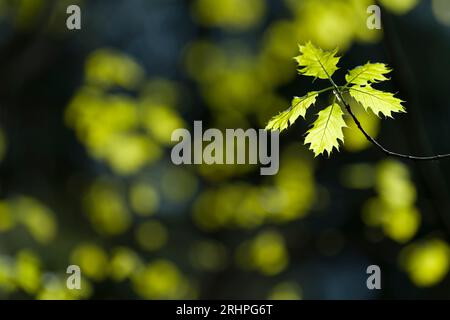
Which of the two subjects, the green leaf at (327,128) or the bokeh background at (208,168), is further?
the bokeh background at (208,168)

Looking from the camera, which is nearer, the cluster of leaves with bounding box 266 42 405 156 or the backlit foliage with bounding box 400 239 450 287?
the cluster of leaves with bounding box 266 42 405 156

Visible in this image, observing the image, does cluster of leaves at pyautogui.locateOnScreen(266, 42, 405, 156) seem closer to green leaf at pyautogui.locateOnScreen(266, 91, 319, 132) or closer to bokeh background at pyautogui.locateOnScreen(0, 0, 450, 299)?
green leaf at pyautogui.locateOnScreen(266, 91, 319, 132)

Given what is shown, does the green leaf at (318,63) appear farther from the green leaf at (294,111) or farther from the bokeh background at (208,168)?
the bokeh background at (208,168)

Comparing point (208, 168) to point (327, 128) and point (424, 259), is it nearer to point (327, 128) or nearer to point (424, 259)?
point (424, 259)

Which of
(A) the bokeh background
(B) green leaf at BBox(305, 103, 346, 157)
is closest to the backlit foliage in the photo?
(A) the bokeh background

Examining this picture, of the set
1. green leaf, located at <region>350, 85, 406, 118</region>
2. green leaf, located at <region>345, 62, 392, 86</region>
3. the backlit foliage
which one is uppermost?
green leaf, located at <region>345, 62, 392, 86</region>

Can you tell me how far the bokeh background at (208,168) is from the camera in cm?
146

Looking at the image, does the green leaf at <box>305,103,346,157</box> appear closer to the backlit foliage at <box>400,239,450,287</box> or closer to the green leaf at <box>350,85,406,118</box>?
Result: the green leaf at <box>350,85,406,118</box>

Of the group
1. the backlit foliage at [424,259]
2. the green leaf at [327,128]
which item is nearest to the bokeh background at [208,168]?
the backlit foliage at [424,259]

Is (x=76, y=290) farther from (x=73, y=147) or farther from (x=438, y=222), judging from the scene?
(x=438, y=222)

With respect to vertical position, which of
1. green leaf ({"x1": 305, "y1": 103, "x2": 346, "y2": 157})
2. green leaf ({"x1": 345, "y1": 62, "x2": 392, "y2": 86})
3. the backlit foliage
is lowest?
the backlit foliage

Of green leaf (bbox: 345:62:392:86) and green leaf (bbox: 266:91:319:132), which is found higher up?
green leaf (bbox: 345:62:392:86)

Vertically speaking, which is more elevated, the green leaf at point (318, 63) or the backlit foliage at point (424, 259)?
the green leaf at point (318, 63)

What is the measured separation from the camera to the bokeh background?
1465 millimetres
